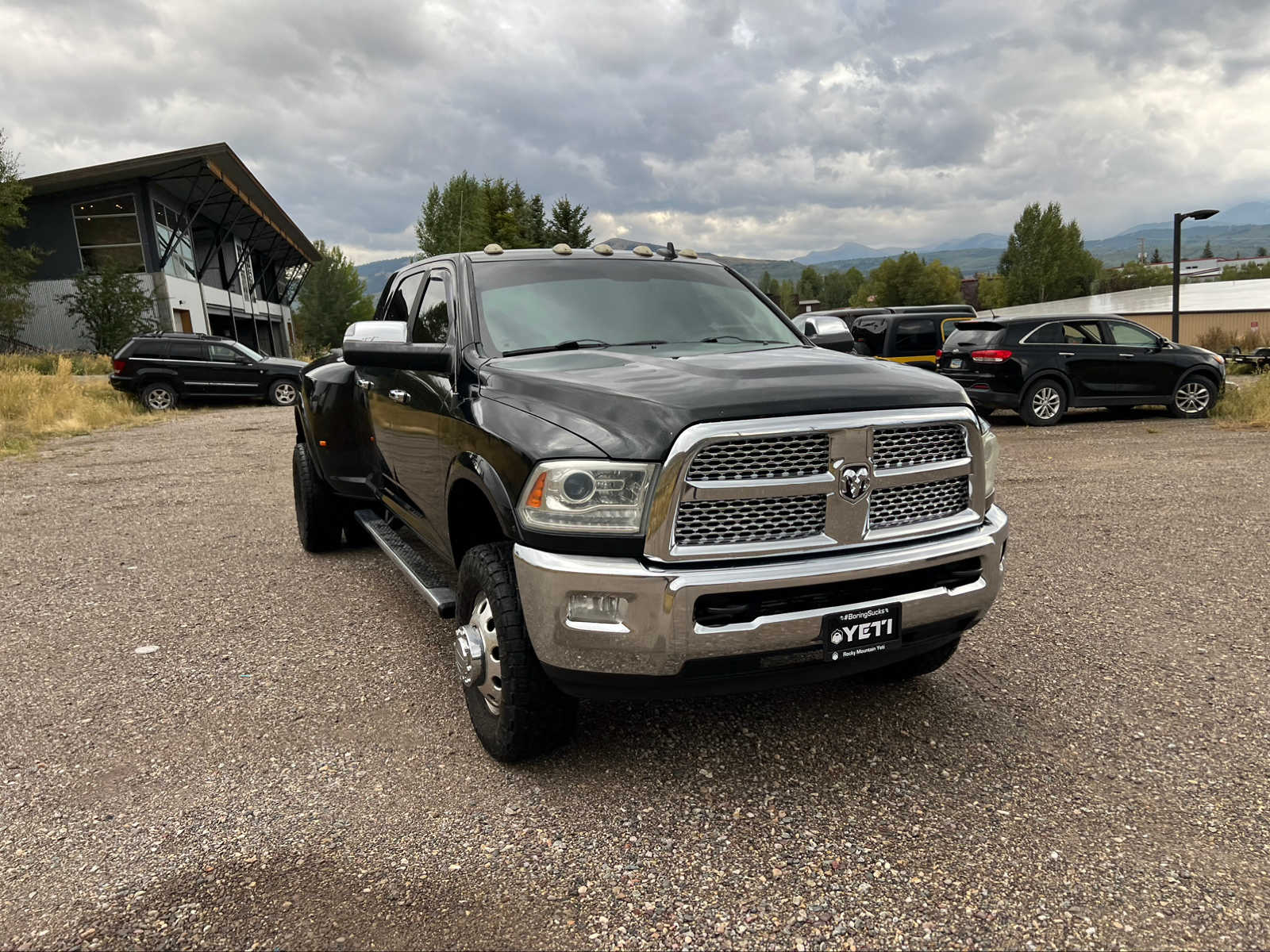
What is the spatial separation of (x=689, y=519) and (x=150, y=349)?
20907 mm

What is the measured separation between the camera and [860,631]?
2783 mm

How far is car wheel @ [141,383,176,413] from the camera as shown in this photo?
20.2 meters

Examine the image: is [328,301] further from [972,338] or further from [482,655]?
[482,655]

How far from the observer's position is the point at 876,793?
9.71 feet

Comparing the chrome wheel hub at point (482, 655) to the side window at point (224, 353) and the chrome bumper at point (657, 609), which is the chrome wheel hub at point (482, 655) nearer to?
the chrome bumper at point (657, 609)

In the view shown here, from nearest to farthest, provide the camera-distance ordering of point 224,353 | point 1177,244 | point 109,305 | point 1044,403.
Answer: point 1044,403, point 224,353, point 1177,244, point 109,305

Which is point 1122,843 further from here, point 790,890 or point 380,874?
point 380,874

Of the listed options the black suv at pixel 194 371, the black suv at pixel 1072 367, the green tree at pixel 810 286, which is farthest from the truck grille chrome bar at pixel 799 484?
the green tree at pixel 810 286

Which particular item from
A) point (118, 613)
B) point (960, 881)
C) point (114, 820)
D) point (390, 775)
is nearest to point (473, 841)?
point (390, 775)

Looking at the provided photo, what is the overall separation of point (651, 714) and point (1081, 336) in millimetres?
11993

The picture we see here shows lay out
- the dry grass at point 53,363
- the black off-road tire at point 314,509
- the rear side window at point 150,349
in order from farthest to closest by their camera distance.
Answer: the dry grass at point 53,363
the rear side window at point 150,349
the black off-road tire at point 314,509

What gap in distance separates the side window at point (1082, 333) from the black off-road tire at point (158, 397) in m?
18.4

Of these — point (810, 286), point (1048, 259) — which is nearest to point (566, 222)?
point (1048, 259)

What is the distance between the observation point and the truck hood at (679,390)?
2.63m
